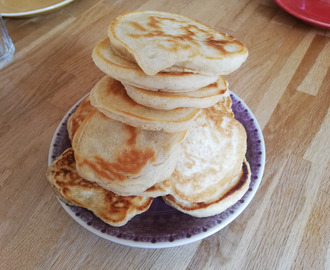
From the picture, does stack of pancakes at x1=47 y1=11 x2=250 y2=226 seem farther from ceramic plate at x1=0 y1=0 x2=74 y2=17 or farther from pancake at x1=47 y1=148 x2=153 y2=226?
ceramic plate at x1=0 y1=0 x2=74 y2=17

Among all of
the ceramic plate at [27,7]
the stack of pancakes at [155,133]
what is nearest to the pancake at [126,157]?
the stack of pancakes at [155,133]

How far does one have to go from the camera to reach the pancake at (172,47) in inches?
26.3

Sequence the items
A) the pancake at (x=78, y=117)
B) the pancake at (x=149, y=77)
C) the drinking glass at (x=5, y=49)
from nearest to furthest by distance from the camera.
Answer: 1. the pancake at (x=149, y=77)
2. the pancake at (x=78, y=117)
3. the drinking glass at (x=5, y=49)

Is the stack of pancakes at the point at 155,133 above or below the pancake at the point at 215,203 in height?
above

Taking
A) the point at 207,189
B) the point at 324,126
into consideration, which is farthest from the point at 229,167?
the point at 324,126

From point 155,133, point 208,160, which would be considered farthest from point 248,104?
point 155,133

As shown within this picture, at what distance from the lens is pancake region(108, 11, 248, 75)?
2.19ft

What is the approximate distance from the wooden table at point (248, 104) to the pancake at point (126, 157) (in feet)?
0.69

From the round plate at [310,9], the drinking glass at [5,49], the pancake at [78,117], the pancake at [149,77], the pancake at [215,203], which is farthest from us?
the round plate at [310,9]

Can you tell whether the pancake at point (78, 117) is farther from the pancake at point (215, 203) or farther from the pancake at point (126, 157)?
the pancake at point (215, 203)

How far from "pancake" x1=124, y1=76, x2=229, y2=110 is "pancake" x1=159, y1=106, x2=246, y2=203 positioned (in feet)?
0.55

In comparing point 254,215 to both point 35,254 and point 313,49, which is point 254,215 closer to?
point 35,254

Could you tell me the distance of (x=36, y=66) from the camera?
1431 mm

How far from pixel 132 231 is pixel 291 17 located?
161cm
